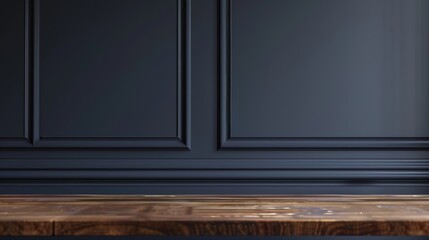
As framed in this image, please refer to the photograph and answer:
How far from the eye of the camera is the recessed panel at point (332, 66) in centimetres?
95

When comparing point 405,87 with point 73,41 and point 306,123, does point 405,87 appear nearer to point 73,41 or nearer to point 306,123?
point 306,123

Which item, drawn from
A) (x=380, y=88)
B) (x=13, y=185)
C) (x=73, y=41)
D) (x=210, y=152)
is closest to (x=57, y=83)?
(x=73, y=41)

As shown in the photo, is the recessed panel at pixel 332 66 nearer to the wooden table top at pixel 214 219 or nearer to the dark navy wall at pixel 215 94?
the dark navy wall at pixel 215 94

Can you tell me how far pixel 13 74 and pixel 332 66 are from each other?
0.61 m

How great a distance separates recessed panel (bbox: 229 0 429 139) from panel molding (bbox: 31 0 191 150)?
81 millimetres

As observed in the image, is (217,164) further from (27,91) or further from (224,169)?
(27,91)

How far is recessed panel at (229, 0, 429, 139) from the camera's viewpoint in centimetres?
95

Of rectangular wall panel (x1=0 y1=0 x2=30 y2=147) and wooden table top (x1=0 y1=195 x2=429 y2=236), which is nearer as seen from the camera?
wooden table top (x1=0 y1=195 x2=429 y2=236)

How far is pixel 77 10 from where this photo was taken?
949mm

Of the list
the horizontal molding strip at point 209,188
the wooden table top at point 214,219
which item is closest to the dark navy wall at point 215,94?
the horizontal molding strip at point 209,188

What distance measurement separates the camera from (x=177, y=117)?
953 millimetres

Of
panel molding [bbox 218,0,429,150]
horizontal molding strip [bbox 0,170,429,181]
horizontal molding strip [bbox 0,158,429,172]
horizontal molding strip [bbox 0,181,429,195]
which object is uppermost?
panel molding [bbox 218,0,429,150]

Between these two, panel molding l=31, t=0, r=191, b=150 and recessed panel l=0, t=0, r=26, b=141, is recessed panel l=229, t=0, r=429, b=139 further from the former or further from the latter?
recessed panel l=0, t=0, r=26, b=141

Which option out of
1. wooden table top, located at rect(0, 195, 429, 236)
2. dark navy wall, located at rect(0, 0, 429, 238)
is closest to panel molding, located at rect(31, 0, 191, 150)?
dark navy wall, located at rect(0, 0, 429, 238)
